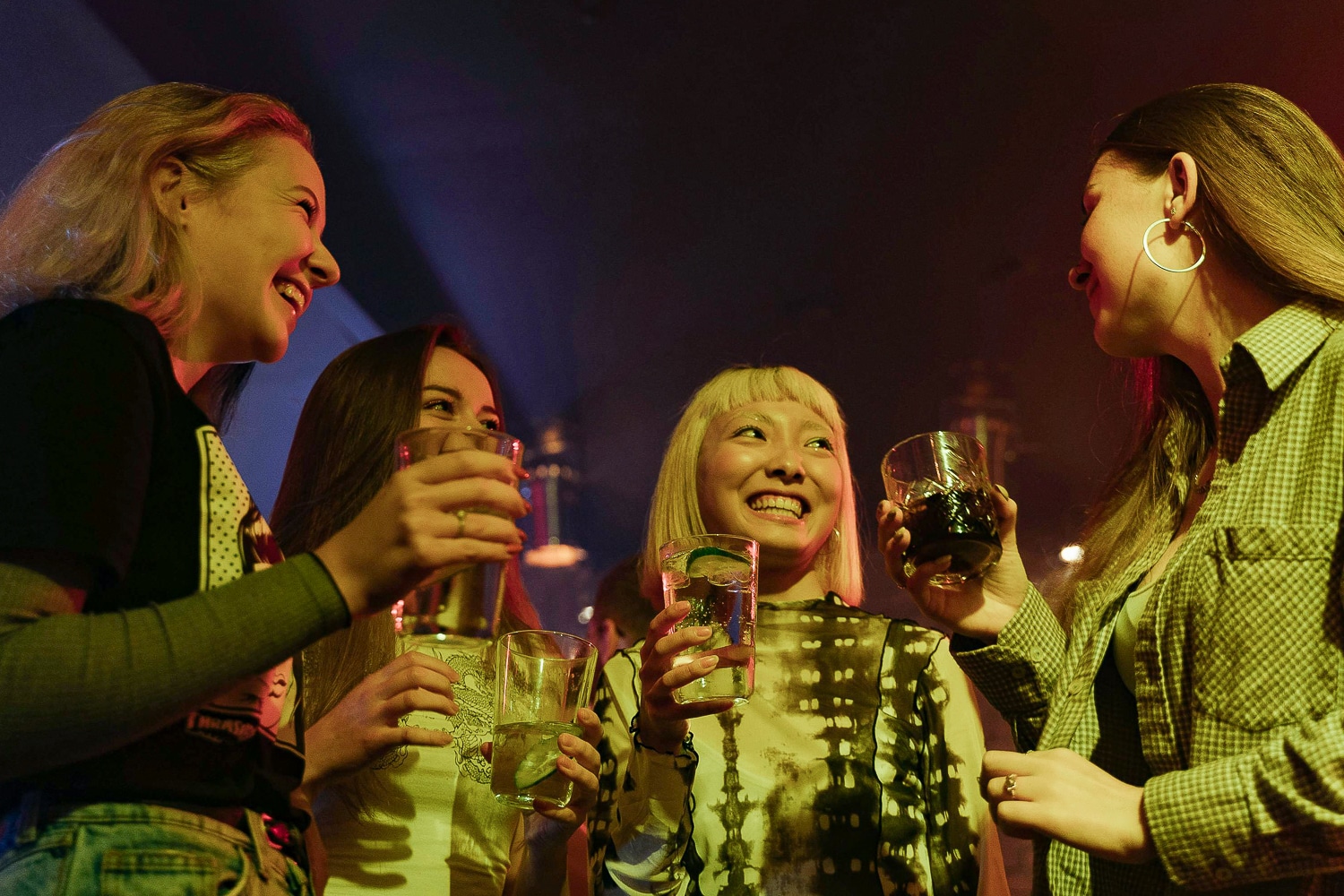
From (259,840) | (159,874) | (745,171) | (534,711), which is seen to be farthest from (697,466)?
(745,171)

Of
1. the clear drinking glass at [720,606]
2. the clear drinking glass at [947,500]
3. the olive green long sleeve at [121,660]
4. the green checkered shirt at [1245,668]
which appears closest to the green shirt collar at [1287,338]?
the green checkered shirt at [1245,668]

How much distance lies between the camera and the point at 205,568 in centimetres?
109

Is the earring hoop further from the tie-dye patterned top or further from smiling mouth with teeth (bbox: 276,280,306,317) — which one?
smiling mouth with teeth (bbox: 276,280,306,317)

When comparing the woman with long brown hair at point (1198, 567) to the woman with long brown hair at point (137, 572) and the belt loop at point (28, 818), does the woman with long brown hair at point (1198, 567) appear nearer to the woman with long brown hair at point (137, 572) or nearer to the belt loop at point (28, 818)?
the woman with long brown hair at point (137, 572)

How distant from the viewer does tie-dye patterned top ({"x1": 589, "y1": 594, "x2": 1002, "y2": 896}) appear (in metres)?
1.81

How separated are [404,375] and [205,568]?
117cm

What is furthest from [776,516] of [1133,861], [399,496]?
[399,496]

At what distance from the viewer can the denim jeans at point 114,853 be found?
939 millimetres

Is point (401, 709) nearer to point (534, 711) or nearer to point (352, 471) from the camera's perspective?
point (534, 711)

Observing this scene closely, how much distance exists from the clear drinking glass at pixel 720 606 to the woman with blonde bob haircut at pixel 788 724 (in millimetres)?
23

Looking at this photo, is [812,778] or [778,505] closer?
[812,778]

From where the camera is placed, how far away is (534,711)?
5.26 ft

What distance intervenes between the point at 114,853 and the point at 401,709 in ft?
2.16

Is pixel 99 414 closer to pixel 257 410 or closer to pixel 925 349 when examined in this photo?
pixel 257 410
